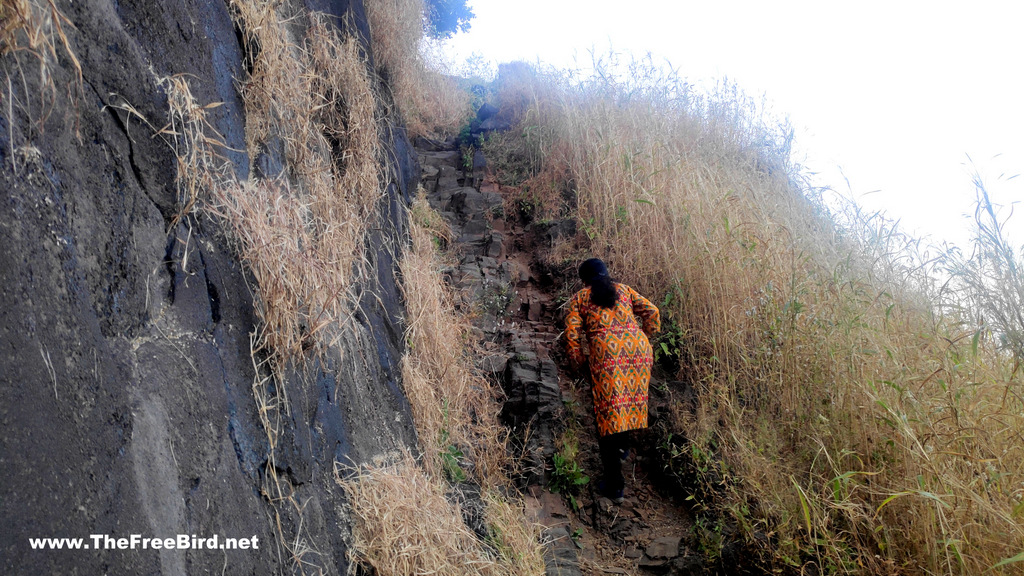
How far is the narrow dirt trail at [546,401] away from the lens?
4.05 metres

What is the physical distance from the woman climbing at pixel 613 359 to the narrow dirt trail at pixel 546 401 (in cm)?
28

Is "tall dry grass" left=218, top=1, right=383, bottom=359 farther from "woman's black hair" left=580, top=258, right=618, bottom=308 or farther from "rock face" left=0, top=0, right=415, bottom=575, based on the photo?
"woman's black hair" left=580, top=258, right=618, bottom=308

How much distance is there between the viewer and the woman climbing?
14.0 ft

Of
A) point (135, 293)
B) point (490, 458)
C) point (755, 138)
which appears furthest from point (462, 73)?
point (135, 293)

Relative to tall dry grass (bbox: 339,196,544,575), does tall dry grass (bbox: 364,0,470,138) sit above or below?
above

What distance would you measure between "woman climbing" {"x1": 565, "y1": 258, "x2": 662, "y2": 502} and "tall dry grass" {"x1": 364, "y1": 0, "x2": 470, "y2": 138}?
3240 mm

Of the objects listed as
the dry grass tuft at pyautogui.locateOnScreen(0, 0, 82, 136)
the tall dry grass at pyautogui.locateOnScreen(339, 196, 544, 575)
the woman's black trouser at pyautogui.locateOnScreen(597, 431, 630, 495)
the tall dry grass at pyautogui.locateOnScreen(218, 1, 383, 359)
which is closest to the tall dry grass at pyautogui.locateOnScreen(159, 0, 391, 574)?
the tall dry grass at pyautogui.locateOnScreen(218, 1, 383, 359)

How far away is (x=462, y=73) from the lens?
494 inches

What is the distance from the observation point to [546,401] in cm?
502

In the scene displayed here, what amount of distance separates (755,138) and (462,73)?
280 inches

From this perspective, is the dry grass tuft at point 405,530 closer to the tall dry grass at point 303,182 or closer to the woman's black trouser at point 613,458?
the tall dry grass at point 303,182

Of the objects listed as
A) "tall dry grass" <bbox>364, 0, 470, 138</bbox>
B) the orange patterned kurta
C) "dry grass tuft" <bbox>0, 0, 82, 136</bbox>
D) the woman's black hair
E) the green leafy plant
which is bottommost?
the green leafy plant

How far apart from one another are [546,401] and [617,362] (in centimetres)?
98

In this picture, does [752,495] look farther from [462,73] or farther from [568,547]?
[462,73]
